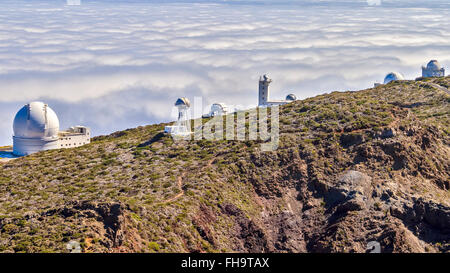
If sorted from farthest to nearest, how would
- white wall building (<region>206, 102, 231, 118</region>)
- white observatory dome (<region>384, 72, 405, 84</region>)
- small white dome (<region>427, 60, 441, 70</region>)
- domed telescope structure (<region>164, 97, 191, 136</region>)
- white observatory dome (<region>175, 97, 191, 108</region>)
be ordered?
small white dome (<region>427, 60, 441, 70</region>)
white observatory dome (<region>384, 72, 405, 84</region>)
white wall building (<region>206, 102, 231, 118</region>)
white observatory dome (<region>175, 97, 191, 108</region>)
domed telescope structure (<region>164, 97, 191, 136</region>)

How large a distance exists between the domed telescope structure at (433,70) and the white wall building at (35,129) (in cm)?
7528

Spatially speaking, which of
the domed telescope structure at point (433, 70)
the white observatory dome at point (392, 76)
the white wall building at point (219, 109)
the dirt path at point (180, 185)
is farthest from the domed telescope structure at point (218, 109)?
the domed telescope structure at point (433, 70)

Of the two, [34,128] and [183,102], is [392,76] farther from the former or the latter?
[34,128]

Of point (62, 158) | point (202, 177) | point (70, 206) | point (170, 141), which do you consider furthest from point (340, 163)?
point (62, 158)

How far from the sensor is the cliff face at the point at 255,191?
33.5 meters

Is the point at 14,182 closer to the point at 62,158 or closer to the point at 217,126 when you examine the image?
the point at 62,158

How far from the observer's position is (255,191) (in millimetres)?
43094

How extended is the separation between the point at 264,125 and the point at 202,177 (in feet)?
43.8

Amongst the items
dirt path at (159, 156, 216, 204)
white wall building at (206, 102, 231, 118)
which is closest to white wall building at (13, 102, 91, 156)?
white wall building at (206, 102, 231, 118)

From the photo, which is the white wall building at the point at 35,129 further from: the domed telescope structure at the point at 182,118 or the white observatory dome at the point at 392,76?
the white observatory dome at the point at 392,76

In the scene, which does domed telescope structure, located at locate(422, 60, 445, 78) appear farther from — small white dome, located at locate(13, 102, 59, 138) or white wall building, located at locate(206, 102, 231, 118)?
small white dome, located at locate(13, 102, 59, 138)

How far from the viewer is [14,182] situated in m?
48.1

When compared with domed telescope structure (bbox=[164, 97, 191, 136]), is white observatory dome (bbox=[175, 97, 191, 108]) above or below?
above

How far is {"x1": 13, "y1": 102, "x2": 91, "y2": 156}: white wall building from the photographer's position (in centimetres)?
7169
